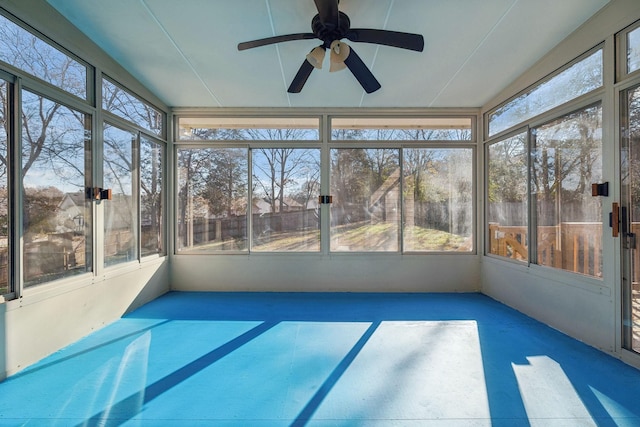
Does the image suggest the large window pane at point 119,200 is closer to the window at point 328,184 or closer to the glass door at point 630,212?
the window at point 328,184

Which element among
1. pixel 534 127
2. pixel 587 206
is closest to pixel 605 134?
pixel 587 206

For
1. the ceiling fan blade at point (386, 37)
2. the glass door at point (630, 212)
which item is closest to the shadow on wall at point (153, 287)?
the ceiling fan blade at point (386, 37)

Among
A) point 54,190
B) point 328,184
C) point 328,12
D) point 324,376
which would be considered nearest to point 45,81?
point 54,190

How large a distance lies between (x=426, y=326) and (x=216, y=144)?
393 centimetres

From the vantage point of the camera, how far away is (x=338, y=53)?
2.30m

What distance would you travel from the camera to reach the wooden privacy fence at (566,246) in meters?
2.63

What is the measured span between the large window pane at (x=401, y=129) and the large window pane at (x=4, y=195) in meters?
3.52

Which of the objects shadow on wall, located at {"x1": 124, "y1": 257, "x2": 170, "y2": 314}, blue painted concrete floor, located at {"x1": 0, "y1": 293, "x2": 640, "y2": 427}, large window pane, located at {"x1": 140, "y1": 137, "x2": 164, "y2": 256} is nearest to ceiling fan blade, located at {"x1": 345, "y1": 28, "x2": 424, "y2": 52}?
blue painted concrete floor, located at {"x1": 0, "y1": 293, "x2": 640, "y2": 427}

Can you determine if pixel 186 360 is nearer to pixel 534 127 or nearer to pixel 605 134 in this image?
pixel 605 134

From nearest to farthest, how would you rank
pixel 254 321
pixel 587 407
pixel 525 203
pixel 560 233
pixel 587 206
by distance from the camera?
pixel 587 407, pixel 587 206, pixel 560 233, pixel 254 321, pixel 525 203

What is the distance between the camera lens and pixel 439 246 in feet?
14.6

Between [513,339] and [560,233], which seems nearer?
[513,339]

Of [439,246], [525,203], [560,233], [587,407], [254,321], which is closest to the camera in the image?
[587,407]

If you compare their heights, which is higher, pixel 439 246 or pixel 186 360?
pixel 439 246
